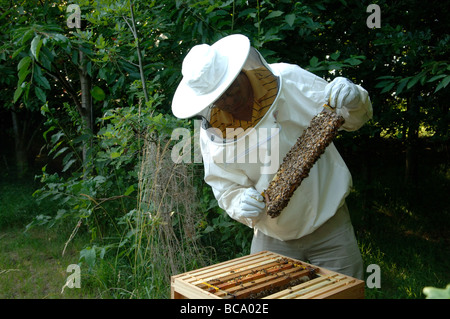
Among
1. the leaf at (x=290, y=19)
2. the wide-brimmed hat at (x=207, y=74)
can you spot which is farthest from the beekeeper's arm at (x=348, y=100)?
the leaf at (x=290, y=19)

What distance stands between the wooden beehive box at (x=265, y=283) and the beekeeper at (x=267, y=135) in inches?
11.6

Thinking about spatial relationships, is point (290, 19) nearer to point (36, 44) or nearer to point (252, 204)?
point (252, 204)

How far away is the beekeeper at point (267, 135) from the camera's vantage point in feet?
6.59

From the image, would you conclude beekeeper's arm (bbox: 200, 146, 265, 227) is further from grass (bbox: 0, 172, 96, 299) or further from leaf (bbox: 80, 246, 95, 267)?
grass (bbox: 0, 172, 96, 299)

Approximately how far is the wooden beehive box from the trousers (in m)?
0.34

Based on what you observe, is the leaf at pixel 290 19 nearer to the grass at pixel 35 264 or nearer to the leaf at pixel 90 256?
the leaf at pixel 90 256

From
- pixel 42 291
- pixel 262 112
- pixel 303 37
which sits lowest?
pixel 42 291

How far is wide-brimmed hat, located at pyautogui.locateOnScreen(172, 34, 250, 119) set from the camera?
196 centimetres

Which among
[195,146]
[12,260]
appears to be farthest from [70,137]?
[195,146]

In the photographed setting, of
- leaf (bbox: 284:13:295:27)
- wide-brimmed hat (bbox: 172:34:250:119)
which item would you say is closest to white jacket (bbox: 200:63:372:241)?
wide-brimmed hat (bbox: 172:34:250:119)

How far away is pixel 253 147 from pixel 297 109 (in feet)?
1.04

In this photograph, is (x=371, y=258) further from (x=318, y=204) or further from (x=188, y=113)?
(x=188, y=113)

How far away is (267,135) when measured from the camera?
2.10 metres

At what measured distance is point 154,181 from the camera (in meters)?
2.95
